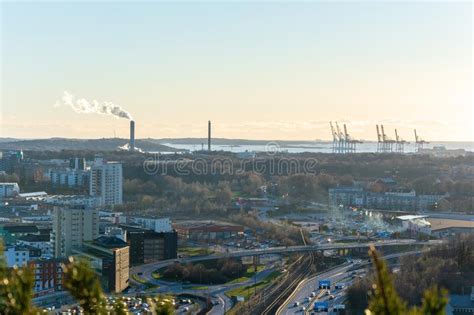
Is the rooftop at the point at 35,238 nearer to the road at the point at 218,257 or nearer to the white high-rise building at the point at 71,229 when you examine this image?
the white high-rise building at the point at 71,229

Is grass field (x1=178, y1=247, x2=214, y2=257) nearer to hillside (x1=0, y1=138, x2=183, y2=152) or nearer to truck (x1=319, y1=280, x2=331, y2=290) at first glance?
truck (x1=319, y1=280, x2=331, y2=290)

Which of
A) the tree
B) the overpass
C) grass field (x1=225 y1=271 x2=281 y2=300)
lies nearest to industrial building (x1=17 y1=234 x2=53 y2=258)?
the overpass

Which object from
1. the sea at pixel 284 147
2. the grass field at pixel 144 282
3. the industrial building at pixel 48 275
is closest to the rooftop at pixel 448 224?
the grass field at pixel 144 282

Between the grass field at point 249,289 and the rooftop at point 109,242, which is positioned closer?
the grass field at point 249,289

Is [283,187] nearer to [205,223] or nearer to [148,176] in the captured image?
[148,176]

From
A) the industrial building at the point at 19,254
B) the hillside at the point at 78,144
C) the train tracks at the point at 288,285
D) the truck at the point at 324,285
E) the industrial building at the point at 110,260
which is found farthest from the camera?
the hillside at the point at 78,144

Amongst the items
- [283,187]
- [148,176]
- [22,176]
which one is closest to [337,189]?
[283,187]
